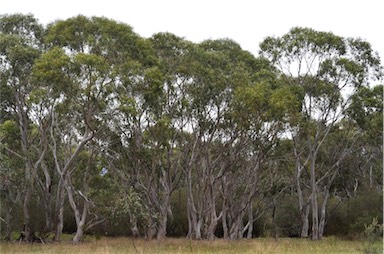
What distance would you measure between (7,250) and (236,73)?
16.0 m

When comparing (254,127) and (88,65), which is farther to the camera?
(254,127)

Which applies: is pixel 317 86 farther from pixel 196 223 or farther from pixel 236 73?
pixel 196 223

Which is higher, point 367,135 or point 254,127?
point 367,135

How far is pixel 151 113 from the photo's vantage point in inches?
1249

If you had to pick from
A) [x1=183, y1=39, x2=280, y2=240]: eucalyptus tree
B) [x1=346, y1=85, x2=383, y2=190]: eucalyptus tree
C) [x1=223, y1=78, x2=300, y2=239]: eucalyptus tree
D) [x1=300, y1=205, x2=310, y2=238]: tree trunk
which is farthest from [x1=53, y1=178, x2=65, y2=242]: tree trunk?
[x1=346, y1=85, x2=383, y2=190]: eucalyptus tree

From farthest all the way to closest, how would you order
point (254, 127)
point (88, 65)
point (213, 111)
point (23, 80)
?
1. point (213, 111)
2. point (254, 127)
3. point (23, 80)
4. point (88, 65)

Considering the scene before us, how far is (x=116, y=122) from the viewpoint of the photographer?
32.2 m

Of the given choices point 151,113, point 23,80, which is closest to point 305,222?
point 151,113

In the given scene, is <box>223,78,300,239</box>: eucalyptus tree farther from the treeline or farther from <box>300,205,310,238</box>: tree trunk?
<box>300,205,310,238</box>: tree trunk

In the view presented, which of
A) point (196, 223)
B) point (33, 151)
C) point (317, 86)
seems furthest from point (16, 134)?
point (317, 86)

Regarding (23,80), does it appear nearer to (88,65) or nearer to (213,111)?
(88,65)

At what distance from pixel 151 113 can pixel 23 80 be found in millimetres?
7353

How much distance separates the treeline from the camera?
29828 millimetres

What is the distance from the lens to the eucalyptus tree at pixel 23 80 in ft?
100
